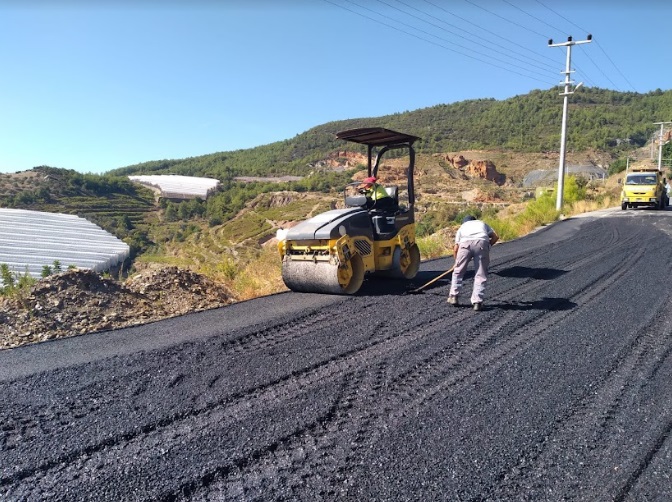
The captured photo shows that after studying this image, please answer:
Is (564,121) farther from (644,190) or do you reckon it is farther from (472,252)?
(472,252)

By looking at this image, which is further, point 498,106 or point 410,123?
point 498,106

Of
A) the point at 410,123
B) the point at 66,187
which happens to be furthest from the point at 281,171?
the point at 66,187

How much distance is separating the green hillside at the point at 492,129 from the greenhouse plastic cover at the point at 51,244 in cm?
6105

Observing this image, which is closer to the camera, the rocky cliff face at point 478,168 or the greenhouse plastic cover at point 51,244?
the greenhouse plastic cover at point 51,244

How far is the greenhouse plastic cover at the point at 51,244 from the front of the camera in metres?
14.1

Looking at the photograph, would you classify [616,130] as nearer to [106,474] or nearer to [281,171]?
[281,171]

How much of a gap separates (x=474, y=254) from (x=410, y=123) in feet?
312

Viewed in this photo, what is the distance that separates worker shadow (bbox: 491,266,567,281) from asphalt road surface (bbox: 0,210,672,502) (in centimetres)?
234

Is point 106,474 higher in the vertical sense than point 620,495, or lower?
higher

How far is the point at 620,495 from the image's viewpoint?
2.69 meters

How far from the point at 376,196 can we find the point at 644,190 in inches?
944

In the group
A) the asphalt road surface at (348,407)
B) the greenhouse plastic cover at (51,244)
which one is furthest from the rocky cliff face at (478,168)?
the asphalt road surface at (348,407)

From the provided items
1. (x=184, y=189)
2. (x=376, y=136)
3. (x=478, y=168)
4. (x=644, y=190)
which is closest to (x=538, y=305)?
(x=376, y=136)

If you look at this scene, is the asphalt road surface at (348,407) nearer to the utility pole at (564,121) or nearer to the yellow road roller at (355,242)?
the yellow road roller at (355,242)
